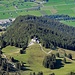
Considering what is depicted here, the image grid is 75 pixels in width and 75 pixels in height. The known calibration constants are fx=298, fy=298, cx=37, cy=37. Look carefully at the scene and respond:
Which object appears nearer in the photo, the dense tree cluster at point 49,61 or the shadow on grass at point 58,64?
the dense tree cluster at point 49,61

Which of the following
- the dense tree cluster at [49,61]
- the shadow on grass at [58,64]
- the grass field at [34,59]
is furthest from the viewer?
the shadow on grass at [58,64]

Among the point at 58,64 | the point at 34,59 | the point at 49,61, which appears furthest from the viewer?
the point at 34,59

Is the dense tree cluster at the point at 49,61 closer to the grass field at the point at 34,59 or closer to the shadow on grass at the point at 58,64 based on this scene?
the shadow on grass at the point at 58,64

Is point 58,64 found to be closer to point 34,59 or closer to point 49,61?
point 49,61

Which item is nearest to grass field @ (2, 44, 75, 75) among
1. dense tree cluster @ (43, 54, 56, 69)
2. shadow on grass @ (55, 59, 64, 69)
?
shadow on grass @ (55, 59, 64, 69)

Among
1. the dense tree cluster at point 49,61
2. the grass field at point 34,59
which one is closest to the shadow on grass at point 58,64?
the grass field at point 34,59

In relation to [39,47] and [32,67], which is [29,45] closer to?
[39,47]

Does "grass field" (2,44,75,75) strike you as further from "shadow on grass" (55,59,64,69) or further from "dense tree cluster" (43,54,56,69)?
"dense tree cluster" (43,54,56,69)

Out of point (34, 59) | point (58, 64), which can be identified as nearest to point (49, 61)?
point (58, 64)

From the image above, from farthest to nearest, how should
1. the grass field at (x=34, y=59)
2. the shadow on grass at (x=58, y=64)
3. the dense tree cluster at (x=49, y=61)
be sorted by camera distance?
1. the shadow on grass at (x=58, y=64)
2. the dense tree cluster at (x=49, y=61)
3. the grass field at (x=34, y=59)
